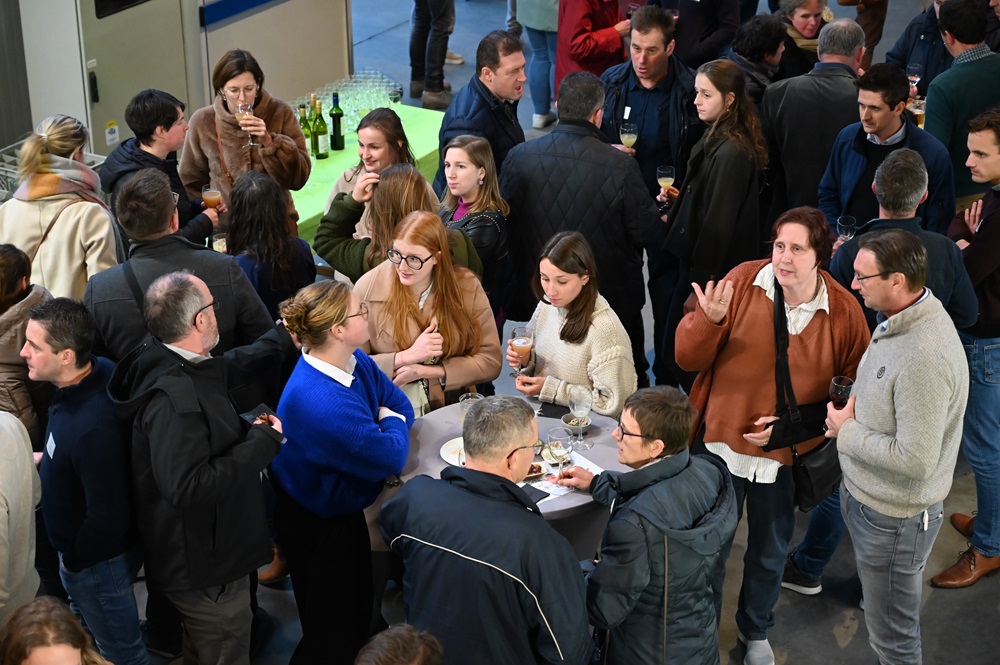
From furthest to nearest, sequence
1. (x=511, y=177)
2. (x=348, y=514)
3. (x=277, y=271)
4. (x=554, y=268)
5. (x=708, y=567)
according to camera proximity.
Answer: (x=511, y=177)
(x=277, y=271)
(x=554, y=268)
(x=348, y=514)
(x=708, y=567)

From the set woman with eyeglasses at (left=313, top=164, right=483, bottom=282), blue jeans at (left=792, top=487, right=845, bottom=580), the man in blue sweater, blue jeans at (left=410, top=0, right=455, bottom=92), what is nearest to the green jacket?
woman with eyeglasses at (left=313, top=164, right=483, bottom=282)

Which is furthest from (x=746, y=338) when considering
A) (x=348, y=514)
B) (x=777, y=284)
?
(x=348, y=514)

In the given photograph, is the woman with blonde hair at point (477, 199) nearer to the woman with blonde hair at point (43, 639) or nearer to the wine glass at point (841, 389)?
the wine glass at point (841, 389)

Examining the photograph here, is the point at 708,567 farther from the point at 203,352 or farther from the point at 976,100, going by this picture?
the point at 976,100

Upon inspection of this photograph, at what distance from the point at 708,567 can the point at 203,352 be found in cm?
162

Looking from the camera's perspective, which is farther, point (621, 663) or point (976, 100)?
point (976, 100)

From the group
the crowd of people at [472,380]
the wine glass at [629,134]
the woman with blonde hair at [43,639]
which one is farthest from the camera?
the wine glass at [629,134]

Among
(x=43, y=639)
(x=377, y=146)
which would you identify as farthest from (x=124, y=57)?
(x=43, y=639)

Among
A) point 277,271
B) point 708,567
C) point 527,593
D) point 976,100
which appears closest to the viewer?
point 527,593

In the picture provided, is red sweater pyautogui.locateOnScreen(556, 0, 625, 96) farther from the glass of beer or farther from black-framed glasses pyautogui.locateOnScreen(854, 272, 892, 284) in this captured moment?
black-framed glasses pyautogui.locateOnScreen(854, 272, 892, 284)

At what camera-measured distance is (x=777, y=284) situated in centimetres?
368

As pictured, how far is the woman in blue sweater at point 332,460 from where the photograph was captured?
11.2ft

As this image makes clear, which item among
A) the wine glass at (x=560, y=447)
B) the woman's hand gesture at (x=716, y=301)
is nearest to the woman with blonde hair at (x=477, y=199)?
the wine glass at (x=560, y=447)

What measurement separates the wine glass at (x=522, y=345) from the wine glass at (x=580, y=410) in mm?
256
